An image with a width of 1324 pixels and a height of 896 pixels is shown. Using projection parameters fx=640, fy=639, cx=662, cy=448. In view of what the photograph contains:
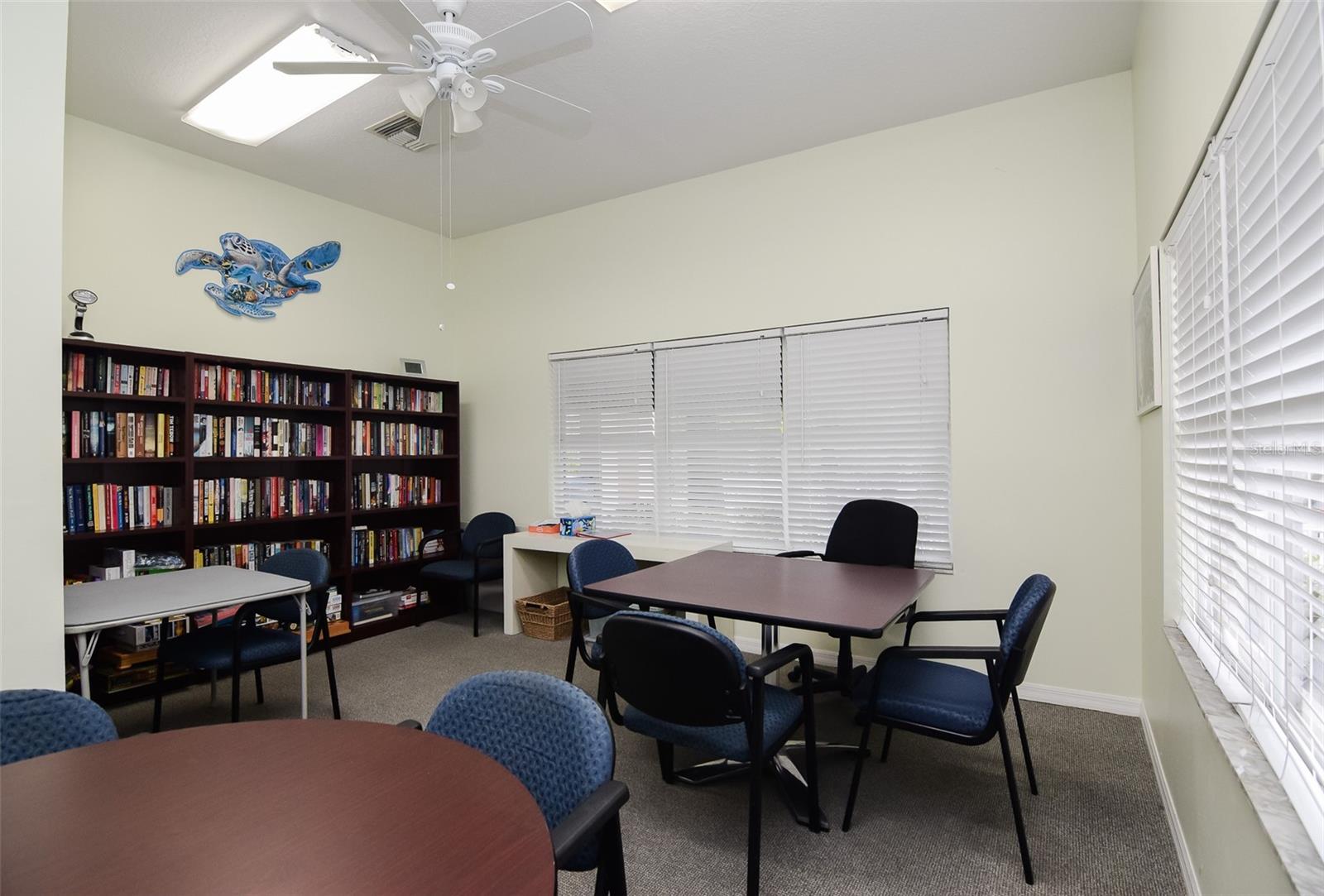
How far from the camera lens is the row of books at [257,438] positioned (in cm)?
398

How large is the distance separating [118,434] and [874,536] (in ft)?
14.0

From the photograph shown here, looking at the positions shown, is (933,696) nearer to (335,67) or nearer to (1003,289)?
(1003,289)

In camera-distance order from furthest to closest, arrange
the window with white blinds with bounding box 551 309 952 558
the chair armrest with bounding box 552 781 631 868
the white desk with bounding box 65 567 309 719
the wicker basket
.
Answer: the wicker basket, the window with white blinds with bounding box 551 309 952 558, the white desk with bounding box 65 567 309 719, the chair armrest with bounding box 552 781 631 868

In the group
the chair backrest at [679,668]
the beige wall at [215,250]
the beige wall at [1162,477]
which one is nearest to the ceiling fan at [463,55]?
the beige wall at [1162,477]

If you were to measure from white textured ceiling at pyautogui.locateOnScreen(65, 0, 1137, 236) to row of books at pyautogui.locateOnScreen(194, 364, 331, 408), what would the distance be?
140 centimetres

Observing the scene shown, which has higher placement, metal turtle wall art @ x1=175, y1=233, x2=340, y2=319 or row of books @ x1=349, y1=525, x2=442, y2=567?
metal turtle wall art @ x1=175, y1=233, x2=340, y2=319

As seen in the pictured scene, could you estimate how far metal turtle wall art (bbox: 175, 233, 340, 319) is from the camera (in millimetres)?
4242

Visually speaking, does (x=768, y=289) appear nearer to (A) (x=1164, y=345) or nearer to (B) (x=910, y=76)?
(B) (x=910, y=76)

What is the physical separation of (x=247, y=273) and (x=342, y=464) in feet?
4.78

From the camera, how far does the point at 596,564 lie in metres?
3.18

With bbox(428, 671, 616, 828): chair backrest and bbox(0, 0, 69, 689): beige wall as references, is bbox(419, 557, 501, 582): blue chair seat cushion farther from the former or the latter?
bbox(428, 671, 616, 828): chair backrest

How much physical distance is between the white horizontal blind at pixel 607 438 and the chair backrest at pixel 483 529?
448 mm

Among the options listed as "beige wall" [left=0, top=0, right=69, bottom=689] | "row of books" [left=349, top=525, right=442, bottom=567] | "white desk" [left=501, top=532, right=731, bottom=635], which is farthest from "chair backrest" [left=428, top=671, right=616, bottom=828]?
"row of books" [left=349, top=525, right=442, bottom=567]

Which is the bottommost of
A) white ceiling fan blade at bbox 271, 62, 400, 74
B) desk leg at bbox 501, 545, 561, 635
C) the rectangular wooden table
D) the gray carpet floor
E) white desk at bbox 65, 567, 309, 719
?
the gray carpet floor
